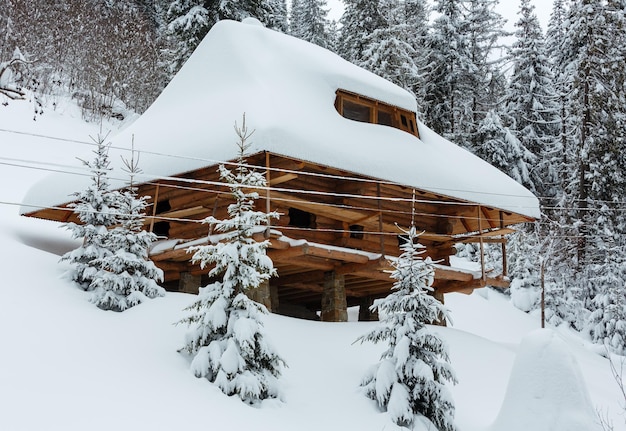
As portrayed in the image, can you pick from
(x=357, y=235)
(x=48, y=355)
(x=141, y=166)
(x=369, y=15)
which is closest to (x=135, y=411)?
(x=48, y=355)

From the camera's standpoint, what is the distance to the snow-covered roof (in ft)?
48.8

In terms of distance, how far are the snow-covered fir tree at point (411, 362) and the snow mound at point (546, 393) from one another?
1.99m

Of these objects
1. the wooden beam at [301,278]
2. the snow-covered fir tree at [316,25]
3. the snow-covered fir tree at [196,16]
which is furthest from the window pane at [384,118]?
Answer: the snow-covered fir tree at [316,25]

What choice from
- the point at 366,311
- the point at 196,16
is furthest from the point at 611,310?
the point at 196,16

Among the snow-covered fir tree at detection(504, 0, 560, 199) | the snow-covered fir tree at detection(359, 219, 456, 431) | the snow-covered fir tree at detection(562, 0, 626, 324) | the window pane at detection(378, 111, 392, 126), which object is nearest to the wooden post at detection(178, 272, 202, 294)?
the snow-covered fir tree at detection(359, 219, 456, 431)

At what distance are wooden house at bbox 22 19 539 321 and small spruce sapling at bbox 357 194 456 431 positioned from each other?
8.51 feet

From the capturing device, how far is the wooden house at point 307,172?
15.0 m

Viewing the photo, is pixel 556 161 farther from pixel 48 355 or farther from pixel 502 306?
pixel 48 355

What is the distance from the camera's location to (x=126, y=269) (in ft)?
44.4

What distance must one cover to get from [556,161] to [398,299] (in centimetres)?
2841

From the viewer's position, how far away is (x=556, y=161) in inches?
1469

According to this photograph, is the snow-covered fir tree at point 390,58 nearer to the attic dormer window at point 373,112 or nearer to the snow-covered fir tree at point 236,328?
the attic dormer window at point 373,112

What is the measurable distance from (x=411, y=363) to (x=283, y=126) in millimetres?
5601

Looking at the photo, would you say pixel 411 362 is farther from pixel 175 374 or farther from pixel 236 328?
pixel 175 374
